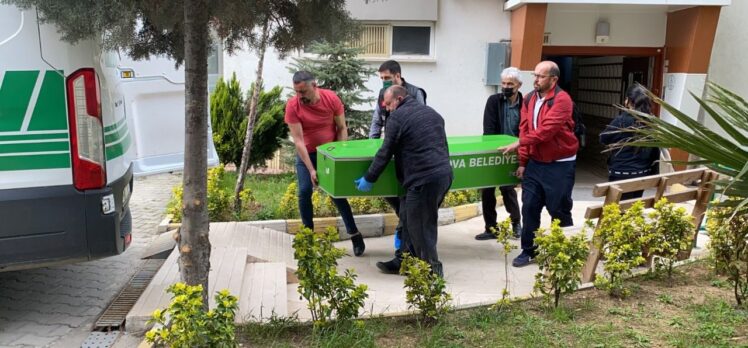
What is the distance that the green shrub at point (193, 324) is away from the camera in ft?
10.3

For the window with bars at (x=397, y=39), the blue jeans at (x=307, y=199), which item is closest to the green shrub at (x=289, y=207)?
the blue jeans at (x=307, y=199)

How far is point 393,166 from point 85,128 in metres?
A: 2.51

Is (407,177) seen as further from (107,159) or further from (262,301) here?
(107,159)

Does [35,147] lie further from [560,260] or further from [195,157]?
[560,260]

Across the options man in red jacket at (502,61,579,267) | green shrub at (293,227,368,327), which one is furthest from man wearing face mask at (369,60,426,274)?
green shrub at (293,227,368,327)

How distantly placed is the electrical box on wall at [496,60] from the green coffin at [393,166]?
4.81 metres

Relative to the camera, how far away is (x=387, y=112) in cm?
642

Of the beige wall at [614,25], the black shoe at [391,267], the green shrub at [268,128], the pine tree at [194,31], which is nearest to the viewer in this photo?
the pine tree at [194,31]

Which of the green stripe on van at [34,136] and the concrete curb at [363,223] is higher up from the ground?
the green stripe on van at [34,136]

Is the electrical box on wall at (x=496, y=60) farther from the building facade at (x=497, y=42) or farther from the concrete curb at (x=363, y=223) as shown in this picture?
the concrete curb at (x=363, y=223)

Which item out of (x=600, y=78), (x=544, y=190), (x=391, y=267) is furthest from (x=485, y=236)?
(x=600, y=78)

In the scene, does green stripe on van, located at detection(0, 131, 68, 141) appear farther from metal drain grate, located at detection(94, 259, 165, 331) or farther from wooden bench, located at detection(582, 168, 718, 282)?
wooden bench, located at detection(582, 168, 718, 282)

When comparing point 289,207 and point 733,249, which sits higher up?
point 733,249

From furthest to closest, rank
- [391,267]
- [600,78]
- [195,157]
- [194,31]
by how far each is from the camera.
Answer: [600,78], [391,267], [195,157], [194,31]
